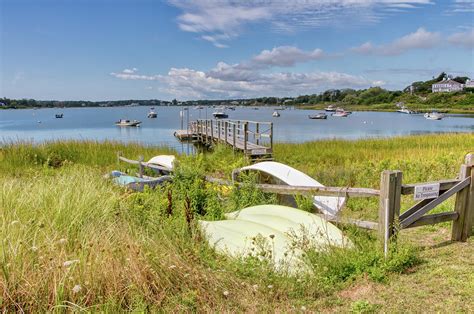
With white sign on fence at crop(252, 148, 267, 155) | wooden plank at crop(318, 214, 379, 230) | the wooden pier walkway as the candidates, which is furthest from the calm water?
wooden plank at crop(318, 214, 379, 230)

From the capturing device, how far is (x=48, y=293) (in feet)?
9.18

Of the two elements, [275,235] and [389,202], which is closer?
[389,202]

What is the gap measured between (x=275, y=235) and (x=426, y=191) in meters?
2.03

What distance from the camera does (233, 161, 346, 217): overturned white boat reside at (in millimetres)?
5887

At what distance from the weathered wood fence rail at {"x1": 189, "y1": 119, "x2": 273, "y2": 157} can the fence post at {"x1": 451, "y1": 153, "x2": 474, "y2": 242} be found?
37.1 ft

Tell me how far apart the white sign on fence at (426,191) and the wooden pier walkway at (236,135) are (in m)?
11.6

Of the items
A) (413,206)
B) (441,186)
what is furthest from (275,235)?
(441,186)

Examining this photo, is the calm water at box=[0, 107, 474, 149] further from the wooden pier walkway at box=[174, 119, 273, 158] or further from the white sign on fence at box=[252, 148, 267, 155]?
the white sign on fence at box=[252, 148, 267, 155]

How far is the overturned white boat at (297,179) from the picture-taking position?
589cm

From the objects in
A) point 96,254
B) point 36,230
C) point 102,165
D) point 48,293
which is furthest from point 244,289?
point 102,165

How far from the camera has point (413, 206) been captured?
4.73 metres

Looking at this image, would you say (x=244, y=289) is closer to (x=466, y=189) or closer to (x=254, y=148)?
(x=466, y=189)

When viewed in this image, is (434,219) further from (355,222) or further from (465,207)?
(355,222)

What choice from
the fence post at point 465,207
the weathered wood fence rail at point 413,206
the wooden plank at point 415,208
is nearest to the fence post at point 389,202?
the weathered wood fence rail at point 413,206
